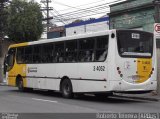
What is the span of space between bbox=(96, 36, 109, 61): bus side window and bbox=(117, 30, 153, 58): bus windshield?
576 mm

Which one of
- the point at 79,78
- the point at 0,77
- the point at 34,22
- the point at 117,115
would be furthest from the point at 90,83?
the point at 34,22

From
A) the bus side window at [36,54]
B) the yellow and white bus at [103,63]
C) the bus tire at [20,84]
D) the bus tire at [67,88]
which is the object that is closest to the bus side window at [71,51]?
the yellow and white bus at [103,63]

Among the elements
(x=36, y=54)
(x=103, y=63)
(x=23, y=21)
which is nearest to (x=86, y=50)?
(x=103, y=63)

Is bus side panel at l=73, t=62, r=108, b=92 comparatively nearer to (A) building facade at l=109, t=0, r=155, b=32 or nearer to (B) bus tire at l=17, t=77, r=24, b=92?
(B) bus tire at l=17, t=77, r=24, b=92

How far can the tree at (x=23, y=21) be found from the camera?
4291 cm

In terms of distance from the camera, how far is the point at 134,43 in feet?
56.9

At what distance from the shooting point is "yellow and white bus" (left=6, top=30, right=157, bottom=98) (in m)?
16.8

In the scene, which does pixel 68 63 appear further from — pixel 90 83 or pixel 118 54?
pixel 118 54

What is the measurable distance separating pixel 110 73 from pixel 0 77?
71.2 ft

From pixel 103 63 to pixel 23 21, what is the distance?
2727 cm

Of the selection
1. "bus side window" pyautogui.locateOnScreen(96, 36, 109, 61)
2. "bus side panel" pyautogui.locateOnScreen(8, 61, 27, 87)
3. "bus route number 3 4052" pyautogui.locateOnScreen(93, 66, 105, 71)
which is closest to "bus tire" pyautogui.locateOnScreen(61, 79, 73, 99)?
"bus route number 3 4052" pyautogui.locateOnScreen(93, 66, 105, 71)

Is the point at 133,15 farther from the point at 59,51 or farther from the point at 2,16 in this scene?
the point at 2,16

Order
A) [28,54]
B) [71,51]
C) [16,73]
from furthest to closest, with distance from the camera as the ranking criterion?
[16,73]
[28,54]
[71,51]

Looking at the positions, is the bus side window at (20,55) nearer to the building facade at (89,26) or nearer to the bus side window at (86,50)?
the bus side window at (86,50)
